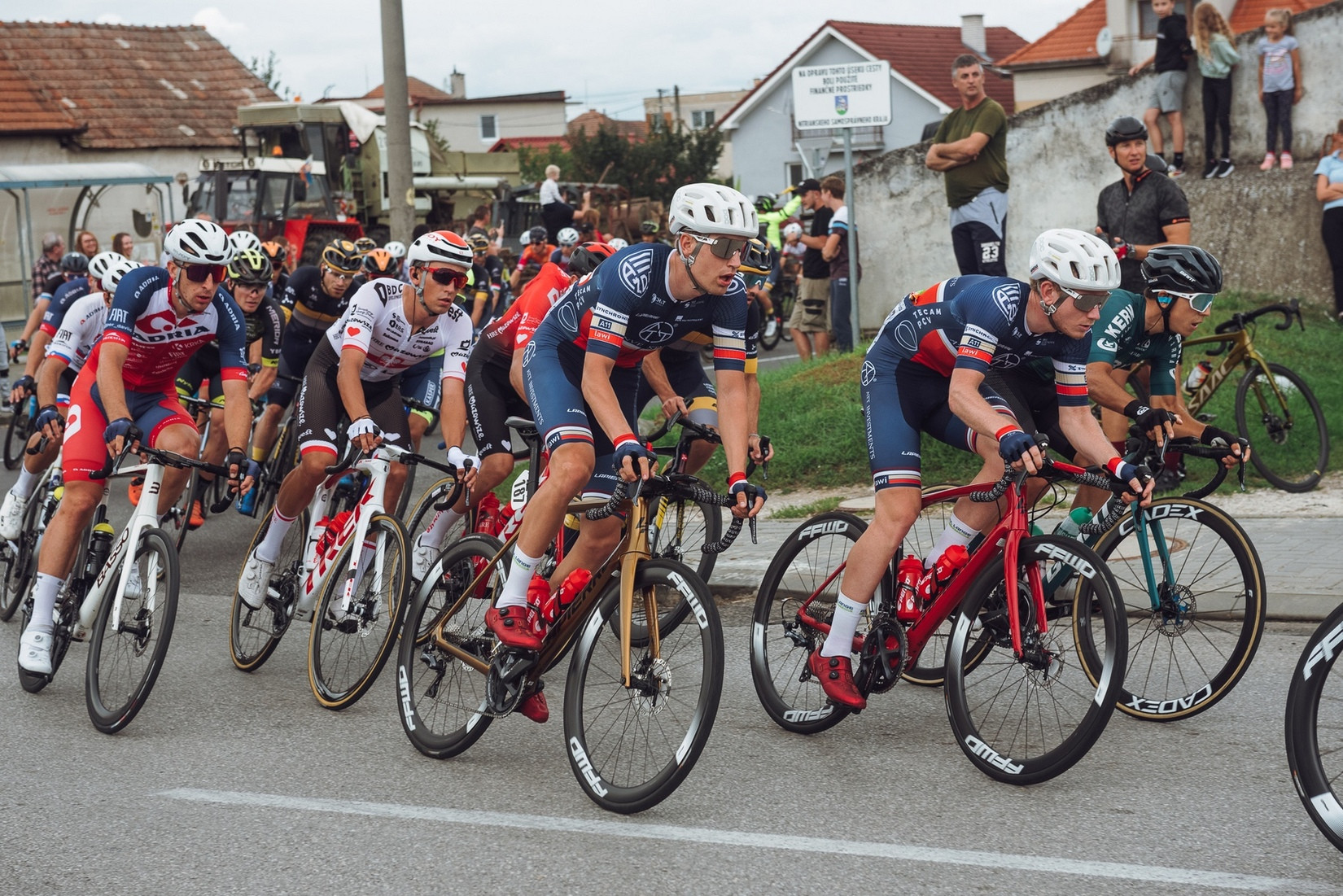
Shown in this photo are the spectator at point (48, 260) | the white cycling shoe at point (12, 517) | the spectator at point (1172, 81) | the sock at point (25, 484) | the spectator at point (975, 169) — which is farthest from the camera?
the spectator at point (48, 260)

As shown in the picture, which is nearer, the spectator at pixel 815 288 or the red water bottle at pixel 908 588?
the red water bottle at pixel 908 588

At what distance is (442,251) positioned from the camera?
24.6ft

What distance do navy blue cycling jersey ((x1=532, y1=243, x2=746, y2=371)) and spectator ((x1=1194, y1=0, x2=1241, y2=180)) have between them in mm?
10375

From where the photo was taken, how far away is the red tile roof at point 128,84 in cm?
3950

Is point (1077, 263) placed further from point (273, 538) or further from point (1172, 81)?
point (1172, 81)

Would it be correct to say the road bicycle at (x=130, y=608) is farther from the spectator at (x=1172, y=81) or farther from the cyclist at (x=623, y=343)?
the spectator at (x=1172, y=81)

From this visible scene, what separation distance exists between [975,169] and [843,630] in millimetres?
7071

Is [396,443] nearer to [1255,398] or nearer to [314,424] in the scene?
[314,424]

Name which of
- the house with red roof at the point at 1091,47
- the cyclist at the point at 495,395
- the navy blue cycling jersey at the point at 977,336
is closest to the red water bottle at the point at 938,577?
the navy blue cycling jersey at the point at 977,336

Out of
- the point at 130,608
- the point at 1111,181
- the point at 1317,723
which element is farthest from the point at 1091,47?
the point at 1317,723

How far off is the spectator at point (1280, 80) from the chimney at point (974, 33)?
48.0m

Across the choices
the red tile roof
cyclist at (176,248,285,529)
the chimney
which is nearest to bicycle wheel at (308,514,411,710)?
cyclist at (176,248,285,529)

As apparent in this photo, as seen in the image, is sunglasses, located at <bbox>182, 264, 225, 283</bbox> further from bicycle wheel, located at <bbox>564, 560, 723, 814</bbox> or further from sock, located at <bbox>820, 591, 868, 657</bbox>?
sock, located at <bbox>820, 591, 868, 657</bbox>

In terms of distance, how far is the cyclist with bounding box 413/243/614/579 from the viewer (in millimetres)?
7824
